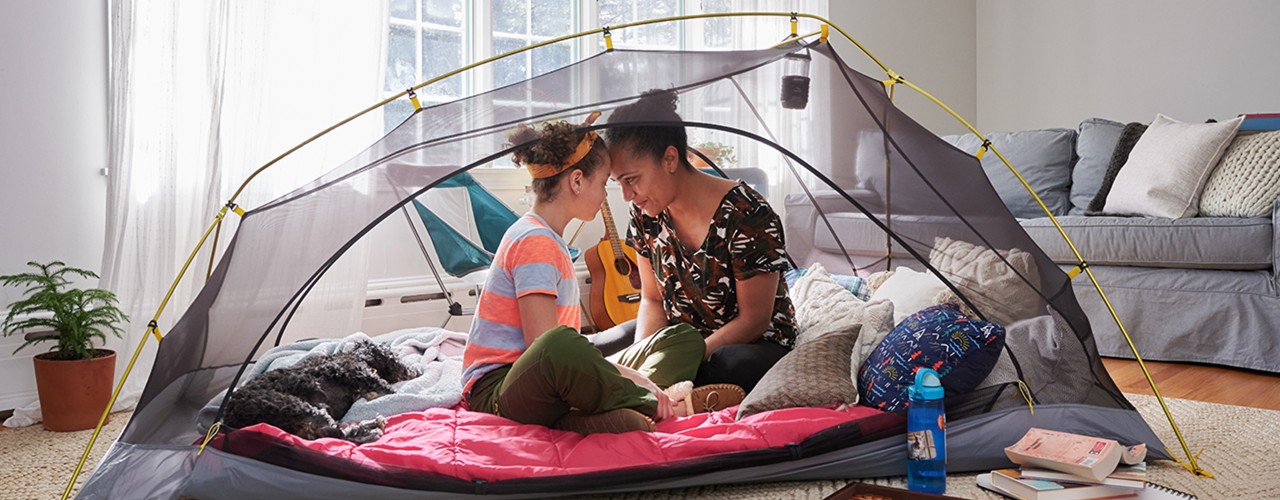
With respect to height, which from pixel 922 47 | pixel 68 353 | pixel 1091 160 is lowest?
pixel 68 353

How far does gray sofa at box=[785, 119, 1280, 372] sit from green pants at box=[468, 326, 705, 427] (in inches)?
47.0

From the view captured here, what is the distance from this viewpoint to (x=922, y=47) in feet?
18.7

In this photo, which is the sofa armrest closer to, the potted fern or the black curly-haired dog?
the black curly-haired dog

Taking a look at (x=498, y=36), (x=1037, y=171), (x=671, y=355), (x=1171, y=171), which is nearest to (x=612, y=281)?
(x=498, y=36)

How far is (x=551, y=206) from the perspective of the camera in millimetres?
2189

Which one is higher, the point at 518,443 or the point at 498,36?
the point at 498,36

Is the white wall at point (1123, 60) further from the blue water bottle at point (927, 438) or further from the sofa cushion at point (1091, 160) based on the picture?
the blue water bottle at point (927, 438)

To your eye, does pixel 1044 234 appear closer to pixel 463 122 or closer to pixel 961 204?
pixel 961 204

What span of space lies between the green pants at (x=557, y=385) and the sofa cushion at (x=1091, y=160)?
2716 mm

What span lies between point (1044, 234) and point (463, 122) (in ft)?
8.07

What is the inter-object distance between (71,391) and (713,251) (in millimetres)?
1762

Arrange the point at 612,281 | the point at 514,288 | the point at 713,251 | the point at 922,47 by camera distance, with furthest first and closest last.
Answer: the point at 922,47 → the point at 612,281 → the point at 713,251 → the point at 514,288

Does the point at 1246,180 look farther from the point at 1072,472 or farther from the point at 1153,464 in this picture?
the point at 1072,472

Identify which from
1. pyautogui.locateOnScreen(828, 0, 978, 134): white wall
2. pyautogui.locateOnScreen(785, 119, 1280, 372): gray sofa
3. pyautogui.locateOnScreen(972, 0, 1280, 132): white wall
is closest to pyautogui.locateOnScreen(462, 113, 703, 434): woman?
pyautogui.locateOnScreen(785, 119, 1280, 372): gray sofa
